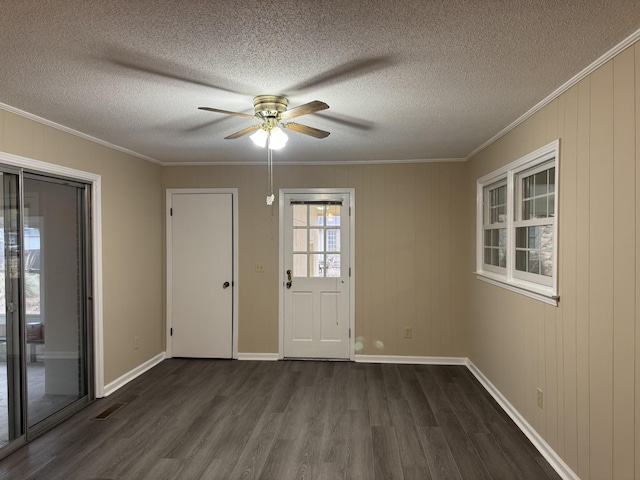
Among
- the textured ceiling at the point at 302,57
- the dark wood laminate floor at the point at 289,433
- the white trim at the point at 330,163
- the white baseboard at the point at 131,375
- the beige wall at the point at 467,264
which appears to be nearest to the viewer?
the textured ceiling at the point at 302,57

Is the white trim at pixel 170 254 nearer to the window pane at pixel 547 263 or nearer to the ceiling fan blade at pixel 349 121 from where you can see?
the ceiling fan blade at pixel 349 121

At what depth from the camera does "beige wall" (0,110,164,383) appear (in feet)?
11.1

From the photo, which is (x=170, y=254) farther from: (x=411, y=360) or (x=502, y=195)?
(x=502, y=195)

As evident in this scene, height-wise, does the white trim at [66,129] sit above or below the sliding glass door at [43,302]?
above

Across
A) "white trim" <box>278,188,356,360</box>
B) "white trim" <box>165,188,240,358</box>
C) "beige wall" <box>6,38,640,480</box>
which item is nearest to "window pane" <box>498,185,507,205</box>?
"beige wall" <box>6,38,640,480</box>

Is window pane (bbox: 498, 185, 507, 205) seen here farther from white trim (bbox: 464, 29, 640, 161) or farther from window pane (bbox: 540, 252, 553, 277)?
window pane (bbox: 540, 252, 553, 277)

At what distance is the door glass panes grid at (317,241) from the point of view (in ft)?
16.2

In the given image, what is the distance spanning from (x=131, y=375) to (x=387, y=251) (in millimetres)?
3115

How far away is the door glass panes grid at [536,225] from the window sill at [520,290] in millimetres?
163

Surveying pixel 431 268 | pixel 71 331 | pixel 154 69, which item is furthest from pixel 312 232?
pixel 154 69

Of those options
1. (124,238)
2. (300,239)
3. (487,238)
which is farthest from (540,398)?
(124,238)

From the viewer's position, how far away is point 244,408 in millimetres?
3557

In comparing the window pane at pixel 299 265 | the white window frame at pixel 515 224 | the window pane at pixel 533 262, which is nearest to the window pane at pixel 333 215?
the window pane at pixel 299 265

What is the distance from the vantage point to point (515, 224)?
11.1 feet
